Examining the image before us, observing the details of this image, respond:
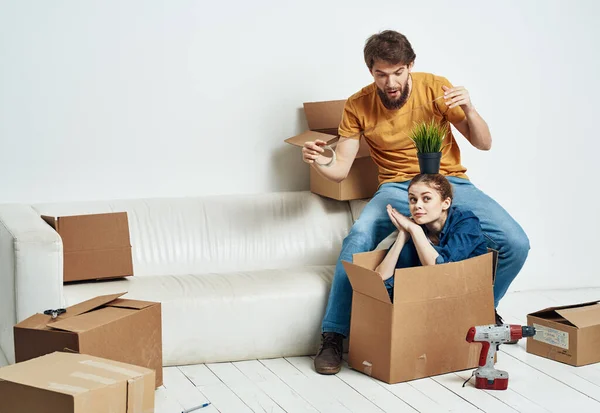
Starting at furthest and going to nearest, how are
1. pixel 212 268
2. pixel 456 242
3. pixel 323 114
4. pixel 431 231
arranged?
pixel 323 114 < pixel 212 268 < pixel 431 231 < pixel 456 242

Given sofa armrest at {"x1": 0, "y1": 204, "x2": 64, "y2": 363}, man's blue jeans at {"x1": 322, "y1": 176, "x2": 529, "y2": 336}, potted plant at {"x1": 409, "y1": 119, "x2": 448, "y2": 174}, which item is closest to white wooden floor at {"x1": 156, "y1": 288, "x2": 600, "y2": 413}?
man's blue jeans at {"x1": 322, "y1": 176, "x2": 529, "y2": 336}

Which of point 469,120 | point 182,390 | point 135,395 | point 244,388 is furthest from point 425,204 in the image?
point 135,395

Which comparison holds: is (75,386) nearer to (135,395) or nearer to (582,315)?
(135,395)

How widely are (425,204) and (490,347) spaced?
56cm

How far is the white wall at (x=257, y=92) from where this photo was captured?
3730 millimetres

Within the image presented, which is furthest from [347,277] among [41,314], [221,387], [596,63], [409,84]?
[596,63]

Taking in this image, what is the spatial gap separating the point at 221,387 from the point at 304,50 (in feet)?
5.81

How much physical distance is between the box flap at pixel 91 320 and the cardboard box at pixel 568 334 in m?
1.58

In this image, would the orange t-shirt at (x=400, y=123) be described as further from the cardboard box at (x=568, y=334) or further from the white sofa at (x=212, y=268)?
the cardboard box at (x=568, y=334)

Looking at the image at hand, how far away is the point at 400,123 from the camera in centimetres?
358

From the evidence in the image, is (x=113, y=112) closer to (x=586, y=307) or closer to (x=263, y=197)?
(x=263, y=197)

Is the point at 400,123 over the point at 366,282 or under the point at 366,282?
over

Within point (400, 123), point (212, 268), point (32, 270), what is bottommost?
point (212, 268)

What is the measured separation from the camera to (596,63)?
4.50 metres
